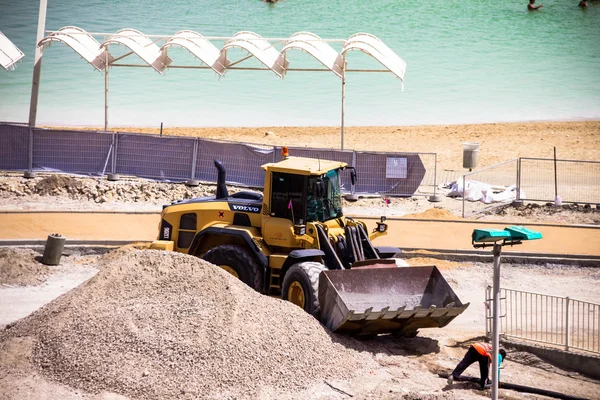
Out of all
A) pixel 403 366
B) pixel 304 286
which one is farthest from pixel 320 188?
pixel 403 366

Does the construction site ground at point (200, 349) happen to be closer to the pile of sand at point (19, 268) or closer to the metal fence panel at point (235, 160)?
the pile of sand at point (19, 268)

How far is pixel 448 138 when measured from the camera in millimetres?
37281

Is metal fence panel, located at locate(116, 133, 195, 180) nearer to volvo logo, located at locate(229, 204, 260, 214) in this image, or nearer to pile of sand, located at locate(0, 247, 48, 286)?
pile of sand, located at locate(0, 247, 48, 286)

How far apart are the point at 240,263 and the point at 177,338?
11.1 feet

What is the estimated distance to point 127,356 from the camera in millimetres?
12852

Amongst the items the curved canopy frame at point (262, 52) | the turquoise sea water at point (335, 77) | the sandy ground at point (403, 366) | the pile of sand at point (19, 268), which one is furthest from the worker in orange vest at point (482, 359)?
the turquoise sea water at point (335, 77)

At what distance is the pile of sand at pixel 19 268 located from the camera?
1798 centimetres

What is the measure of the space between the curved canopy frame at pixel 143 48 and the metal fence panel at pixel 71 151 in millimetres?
3237

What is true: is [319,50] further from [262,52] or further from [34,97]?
[34,97]

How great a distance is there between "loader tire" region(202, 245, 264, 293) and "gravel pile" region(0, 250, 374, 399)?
1667mm

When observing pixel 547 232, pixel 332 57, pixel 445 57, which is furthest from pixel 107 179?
pixel 445 57

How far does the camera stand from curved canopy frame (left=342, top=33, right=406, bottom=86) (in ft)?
91.4

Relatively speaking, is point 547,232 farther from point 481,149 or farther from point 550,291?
point 481,149

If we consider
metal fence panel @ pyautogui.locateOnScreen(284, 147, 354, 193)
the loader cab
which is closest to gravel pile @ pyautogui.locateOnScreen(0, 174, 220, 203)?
metal fence panel @ pyautogui.locateOnScreen(284, 147, 354, 193)
